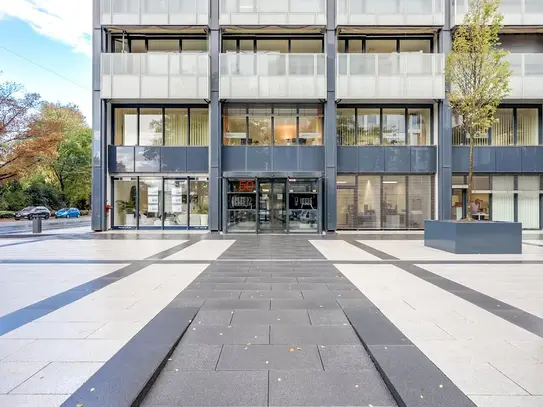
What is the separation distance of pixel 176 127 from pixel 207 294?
695 inches

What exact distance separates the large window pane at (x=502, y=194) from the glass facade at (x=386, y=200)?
3963mm

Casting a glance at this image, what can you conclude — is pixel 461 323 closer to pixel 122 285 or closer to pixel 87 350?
pixel 87 350

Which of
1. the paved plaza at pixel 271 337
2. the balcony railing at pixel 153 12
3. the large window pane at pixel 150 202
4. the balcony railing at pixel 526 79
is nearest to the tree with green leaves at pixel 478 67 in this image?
the paved plaza at pixel 271 337

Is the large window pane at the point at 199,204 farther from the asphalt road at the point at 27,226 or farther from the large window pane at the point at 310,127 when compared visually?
the asphalt road at the point at 27,226

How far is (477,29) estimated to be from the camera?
42.6 feet

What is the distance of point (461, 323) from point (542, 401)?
2.05 metres

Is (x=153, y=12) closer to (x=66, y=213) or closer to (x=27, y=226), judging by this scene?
(x=27, y=226)

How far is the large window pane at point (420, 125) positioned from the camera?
875 inches

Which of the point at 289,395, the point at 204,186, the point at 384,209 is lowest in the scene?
the point at 289,395

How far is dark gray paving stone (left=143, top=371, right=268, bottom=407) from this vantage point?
3248 mm

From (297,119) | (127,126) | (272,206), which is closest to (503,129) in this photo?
(297,119)

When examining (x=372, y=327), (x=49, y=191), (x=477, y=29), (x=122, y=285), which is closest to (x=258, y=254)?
(x=122, y=285)

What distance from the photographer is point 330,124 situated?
2111 centimetres

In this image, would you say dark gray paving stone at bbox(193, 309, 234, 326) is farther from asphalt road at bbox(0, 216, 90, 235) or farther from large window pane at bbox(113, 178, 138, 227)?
asphalt road at bbox(0, 216, 90, 235)
